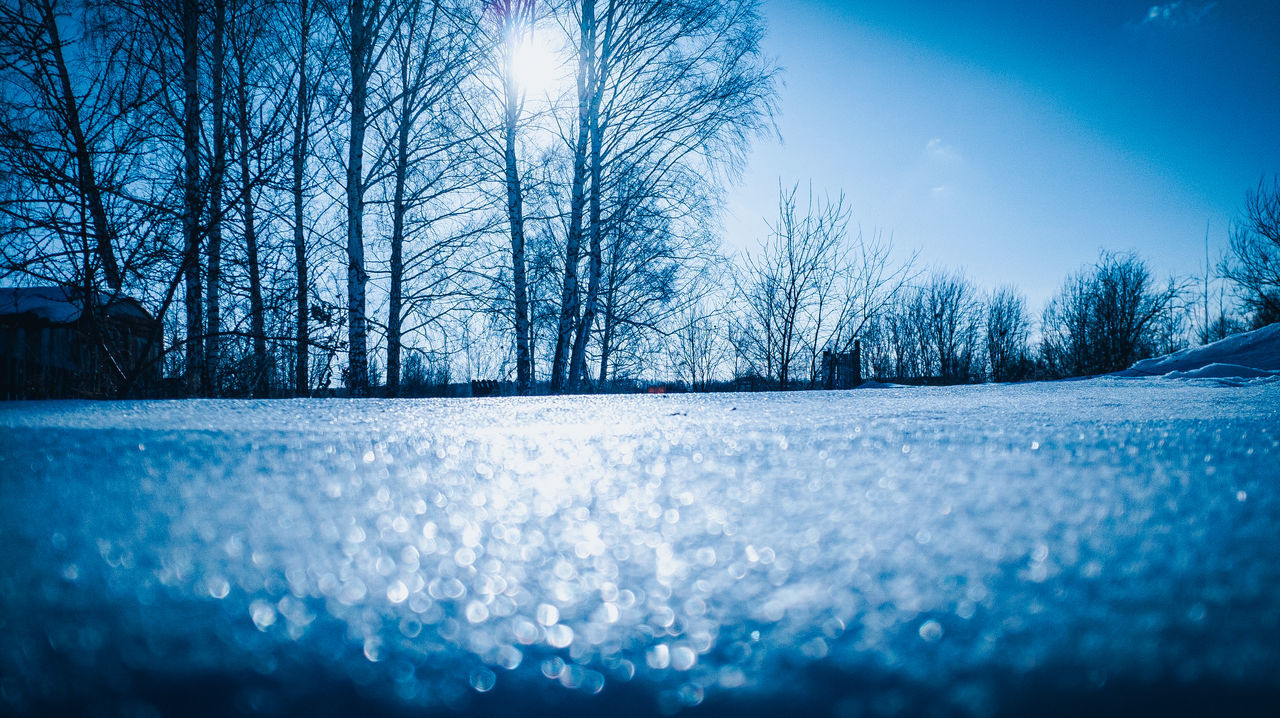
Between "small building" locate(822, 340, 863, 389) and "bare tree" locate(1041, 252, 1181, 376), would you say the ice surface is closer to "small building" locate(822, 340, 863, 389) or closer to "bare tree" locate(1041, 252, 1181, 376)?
"small building" locate(822, 340, 863, 389)

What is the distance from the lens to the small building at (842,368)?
12.4 metres

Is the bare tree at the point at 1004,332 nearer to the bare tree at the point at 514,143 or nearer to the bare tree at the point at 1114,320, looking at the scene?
the bare tree at the point at 1114,320

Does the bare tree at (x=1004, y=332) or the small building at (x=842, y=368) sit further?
the bare tree at (x=1004, y=332)

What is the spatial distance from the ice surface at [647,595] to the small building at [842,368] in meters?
11.9

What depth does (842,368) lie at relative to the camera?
554 inches

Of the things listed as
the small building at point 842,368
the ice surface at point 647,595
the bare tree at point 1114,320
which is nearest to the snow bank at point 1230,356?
the ice surface at point 647,595

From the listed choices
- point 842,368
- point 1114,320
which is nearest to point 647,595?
point 842,368

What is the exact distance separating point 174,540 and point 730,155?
Answer: 1020 centimetres

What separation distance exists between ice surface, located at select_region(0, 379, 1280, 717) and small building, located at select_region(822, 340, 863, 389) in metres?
11.9

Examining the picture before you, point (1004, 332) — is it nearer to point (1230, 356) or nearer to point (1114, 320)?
point (1114, 320)

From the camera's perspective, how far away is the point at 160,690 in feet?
0.56

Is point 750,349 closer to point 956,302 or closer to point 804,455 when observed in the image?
point 956,302

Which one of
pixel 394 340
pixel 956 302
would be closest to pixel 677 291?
pixel 394 340

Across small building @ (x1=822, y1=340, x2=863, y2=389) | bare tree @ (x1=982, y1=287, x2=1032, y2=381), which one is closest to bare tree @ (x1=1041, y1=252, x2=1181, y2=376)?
bare tree @ (x1=982, y1=287, x2=1032, y2=381)
